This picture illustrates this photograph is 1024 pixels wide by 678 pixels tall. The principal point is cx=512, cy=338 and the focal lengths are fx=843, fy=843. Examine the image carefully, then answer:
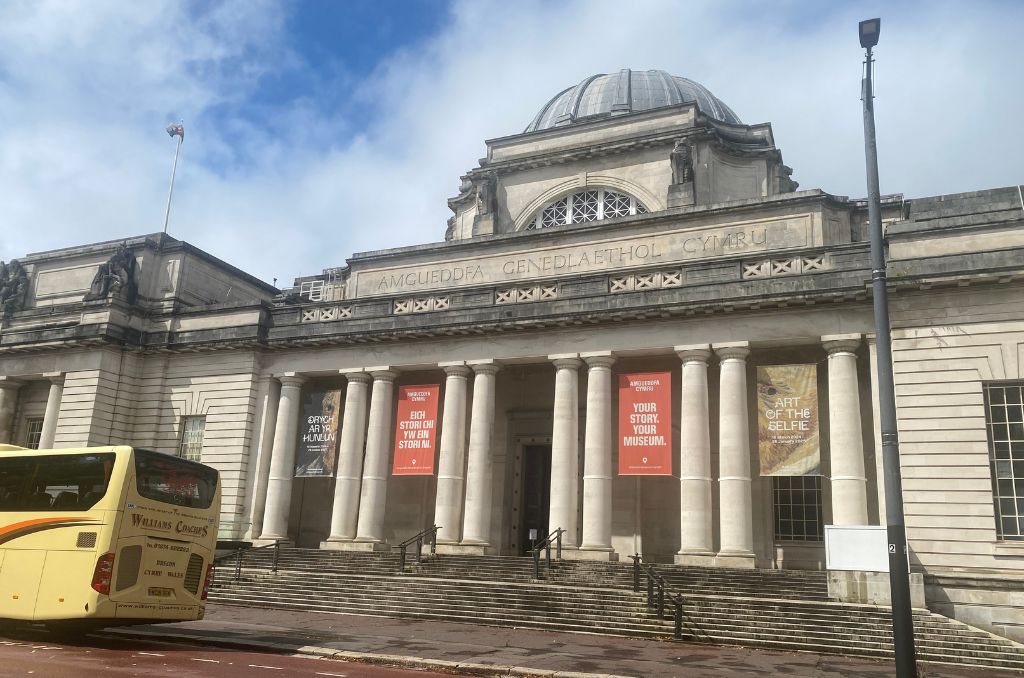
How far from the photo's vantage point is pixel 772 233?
2711 centimetres

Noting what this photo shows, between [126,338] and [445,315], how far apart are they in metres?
12.4

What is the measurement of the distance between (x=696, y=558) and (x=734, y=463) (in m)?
2.68

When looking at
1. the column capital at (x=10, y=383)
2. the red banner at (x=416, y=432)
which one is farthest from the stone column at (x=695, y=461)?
Result: the column capital at (x=10, y=383)

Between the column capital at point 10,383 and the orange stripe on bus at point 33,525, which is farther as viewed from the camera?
the column capital at point 10,383

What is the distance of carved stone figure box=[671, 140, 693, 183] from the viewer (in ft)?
104

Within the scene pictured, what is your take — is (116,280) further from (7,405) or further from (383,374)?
(383,374)

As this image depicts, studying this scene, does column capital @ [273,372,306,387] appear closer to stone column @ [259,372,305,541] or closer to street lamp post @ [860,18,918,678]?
stone column @ [259,372,305,541]

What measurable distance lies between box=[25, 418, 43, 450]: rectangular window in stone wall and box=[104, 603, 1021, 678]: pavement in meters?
18.0

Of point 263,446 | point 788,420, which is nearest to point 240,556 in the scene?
point 263,446

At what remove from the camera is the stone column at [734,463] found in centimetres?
2181

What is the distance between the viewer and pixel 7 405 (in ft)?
104

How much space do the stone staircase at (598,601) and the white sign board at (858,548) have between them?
0.92m

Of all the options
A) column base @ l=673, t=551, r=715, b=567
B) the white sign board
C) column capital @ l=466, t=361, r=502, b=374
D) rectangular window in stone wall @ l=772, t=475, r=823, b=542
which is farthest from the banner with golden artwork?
column capital @ l=466, t=361, r=502, b=374

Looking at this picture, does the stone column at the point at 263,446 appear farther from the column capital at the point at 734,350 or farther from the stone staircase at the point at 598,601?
the column capital at the point at 734,350
